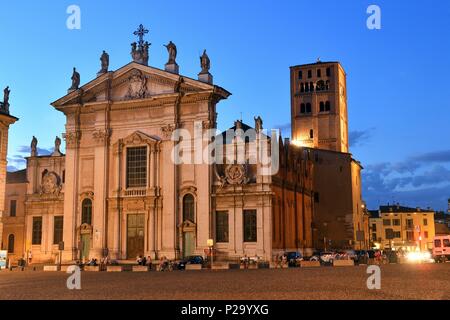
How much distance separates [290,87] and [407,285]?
66.1 metres

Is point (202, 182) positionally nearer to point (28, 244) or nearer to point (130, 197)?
point (130, 197)

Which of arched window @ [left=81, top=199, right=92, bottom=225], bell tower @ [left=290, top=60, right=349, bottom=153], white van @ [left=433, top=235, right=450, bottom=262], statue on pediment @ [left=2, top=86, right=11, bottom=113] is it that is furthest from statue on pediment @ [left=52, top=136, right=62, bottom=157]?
bell tower @ [left=290, top=60, right=349, bottom=153]

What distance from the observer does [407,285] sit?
69.6ft

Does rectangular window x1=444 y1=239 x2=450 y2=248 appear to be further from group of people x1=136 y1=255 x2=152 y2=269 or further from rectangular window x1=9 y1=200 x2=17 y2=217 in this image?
rectangular window x1=9 y1=200 x2=17 y2=217

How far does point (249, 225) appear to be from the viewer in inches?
1833

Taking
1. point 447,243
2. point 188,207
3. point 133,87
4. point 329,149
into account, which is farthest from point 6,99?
point 329,149

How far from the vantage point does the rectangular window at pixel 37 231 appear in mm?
53875

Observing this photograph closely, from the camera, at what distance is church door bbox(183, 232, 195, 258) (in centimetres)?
4790

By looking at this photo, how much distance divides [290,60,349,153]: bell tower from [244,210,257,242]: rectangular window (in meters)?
36.3

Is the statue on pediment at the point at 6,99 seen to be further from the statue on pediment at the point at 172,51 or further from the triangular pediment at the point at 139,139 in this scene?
the statue on pediment at the point at 172,51

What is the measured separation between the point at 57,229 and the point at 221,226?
50.0 feet

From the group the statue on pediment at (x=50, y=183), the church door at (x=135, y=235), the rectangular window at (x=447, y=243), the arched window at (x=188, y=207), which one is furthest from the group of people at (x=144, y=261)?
the rectangular window at (x=447, y=243)

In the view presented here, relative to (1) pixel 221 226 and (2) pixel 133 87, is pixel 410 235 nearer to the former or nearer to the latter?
(1) pixel 221 226

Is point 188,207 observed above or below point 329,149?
below
